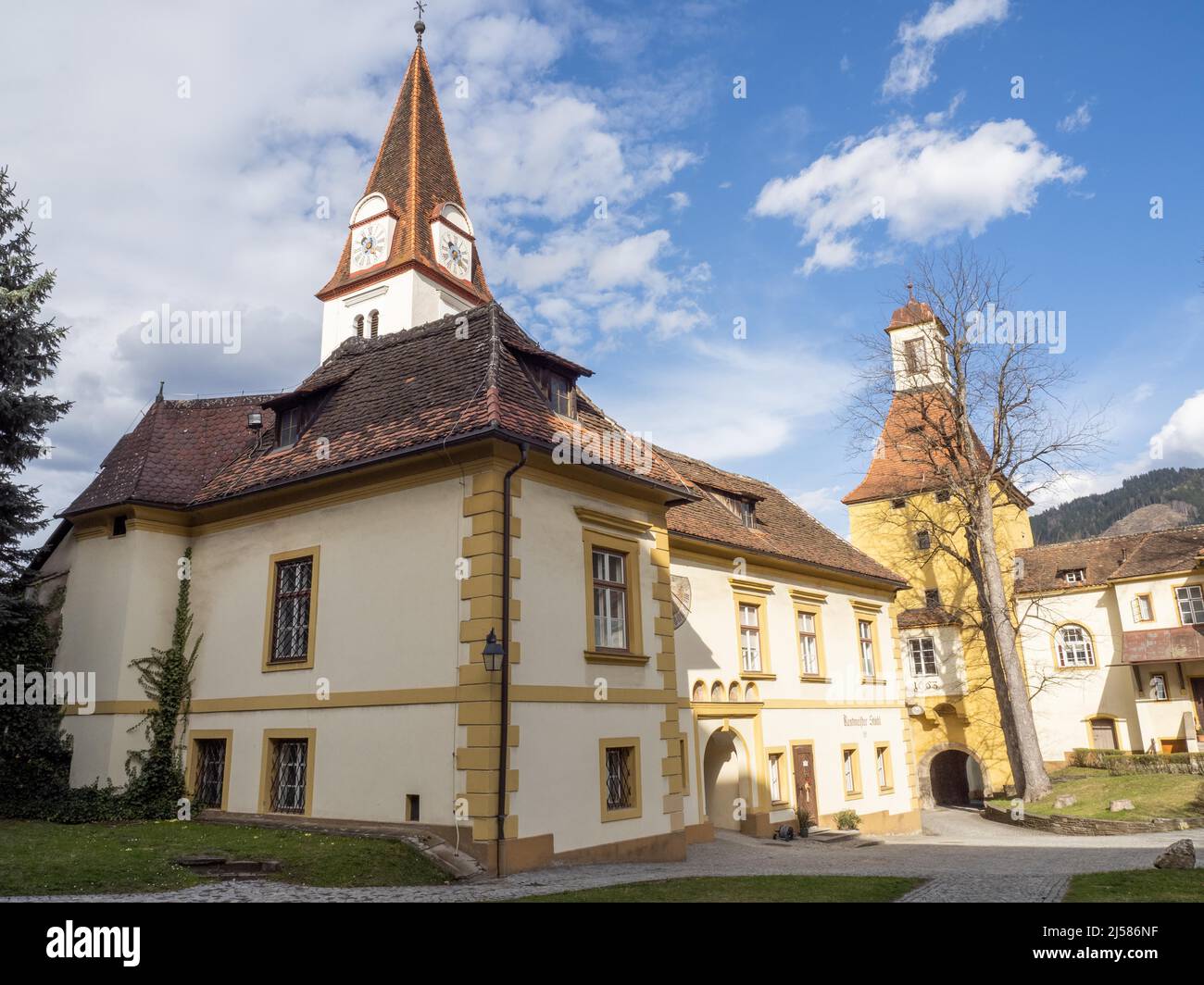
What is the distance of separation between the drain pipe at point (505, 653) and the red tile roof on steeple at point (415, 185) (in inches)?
1021

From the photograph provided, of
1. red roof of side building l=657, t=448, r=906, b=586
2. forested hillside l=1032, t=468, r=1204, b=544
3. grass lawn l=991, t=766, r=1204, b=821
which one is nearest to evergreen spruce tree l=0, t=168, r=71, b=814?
red roof of side building l=657, t=448, r=906, b=586

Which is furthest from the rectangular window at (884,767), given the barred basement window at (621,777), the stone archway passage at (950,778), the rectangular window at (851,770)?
the stone archway passage at (950,778)

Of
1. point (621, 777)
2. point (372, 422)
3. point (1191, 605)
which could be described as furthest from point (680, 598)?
point (1191, 605)

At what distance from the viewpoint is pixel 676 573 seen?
1991 cm

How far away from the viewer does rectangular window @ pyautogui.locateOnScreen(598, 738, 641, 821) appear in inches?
542

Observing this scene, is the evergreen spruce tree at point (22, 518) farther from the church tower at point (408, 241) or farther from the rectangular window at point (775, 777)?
the church tower at point (408, 241)

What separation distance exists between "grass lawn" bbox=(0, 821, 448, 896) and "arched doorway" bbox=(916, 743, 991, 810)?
3099 centimetres

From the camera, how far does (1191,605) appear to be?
3597cm

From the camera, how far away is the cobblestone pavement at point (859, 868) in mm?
9641

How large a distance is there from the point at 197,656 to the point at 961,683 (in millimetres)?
30964

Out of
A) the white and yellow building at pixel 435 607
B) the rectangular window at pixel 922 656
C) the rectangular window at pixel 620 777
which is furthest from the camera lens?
the rectangular window at pixel 922 656

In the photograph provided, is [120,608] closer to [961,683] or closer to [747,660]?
[747,660]

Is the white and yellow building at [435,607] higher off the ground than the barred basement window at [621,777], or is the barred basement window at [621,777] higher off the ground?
the white and yellow building at [435,607]
